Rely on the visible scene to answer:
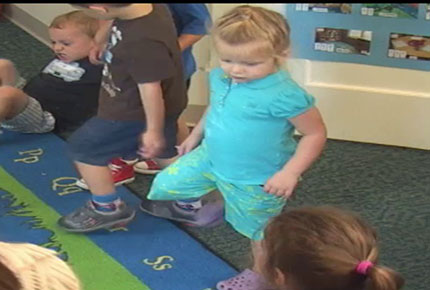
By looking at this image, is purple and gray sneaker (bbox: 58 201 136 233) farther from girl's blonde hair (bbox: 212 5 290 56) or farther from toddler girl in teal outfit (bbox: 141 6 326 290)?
girl's blonde hair (bbox: 212 5 290 56)

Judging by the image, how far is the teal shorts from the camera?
1564mm

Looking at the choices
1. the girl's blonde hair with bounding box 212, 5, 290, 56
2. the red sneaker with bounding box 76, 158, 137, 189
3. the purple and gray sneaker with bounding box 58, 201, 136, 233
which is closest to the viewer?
the girl's blonde hair with bounding box 212, 5, 290, 56

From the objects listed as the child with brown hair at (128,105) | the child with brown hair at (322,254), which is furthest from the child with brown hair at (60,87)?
the child with brown hair at (322,254)

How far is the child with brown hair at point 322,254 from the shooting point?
1.08 meters

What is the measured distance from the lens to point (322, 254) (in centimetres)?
111

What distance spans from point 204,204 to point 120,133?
27 cm

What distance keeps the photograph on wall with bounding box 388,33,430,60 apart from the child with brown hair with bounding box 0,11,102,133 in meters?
0.76

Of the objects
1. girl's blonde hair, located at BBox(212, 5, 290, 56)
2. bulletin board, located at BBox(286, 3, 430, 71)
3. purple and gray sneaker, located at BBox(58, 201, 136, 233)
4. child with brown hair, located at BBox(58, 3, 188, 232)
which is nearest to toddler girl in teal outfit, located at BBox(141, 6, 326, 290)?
girl's blonde hair, located at BBox(212, 5, 290, 56)

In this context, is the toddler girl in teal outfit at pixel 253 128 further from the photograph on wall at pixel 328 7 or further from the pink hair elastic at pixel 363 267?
the photograph on wall at pixel 328 7

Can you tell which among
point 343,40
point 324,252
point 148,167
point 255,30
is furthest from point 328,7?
point 324,252

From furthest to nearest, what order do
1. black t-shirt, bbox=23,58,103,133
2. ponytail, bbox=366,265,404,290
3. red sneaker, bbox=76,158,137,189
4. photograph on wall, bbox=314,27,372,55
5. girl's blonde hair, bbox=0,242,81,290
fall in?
black t-shirt, bbox=23,58,103,133 → photograph on wall, bbox=314,27,372,55 → red sneaker, bbox=76,158,137,189 → ponytail, bbox=366,265,404,290 → girl's blonde hair, bbox=0,242,81,290

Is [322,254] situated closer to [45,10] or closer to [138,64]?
[138,64]

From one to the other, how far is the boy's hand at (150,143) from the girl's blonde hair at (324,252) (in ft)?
1.81

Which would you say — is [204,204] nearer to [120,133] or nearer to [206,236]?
[206,236]
